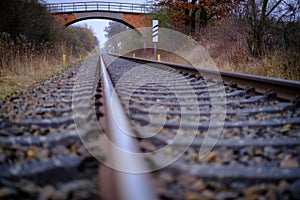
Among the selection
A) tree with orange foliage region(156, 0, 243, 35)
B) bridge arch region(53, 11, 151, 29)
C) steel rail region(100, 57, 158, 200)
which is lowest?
steel rail region(100, 57, 158, 200)

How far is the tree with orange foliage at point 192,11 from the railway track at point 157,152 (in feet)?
45.4

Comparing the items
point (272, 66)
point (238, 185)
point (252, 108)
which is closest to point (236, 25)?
point (272, 66)

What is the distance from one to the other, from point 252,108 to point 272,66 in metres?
3.03

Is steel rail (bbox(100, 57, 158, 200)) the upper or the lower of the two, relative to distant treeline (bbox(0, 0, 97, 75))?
lower

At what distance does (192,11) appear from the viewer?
17.6 meters

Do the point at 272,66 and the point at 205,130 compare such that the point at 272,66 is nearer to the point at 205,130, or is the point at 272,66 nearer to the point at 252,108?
the point at 252,108

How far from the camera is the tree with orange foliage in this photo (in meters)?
16.0

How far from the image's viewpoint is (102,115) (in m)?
2.06

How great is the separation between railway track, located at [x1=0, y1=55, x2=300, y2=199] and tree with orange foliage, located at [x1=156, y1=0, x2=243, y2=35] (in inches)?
544

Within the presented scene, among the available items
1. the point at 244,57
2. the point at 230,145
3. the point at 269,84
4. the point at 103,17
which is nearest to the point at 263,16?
the point at 244,57

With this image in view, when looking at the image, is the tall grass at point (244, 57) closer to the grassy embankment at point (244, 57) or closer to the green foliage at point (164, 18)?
the grassy embankment at point (244, 57)

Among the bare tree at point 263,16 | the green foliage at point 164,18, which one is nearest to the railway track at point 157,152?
the bare tree at point 263,16

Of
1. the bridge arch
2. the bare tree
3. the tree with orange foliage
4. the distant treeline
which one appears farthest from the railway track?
the bridge arch

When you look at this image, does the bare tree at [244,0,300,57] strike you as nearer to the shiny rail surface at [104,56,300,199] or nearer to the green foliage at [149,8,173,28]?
the shiny rail surface at [104,56,300,199]
